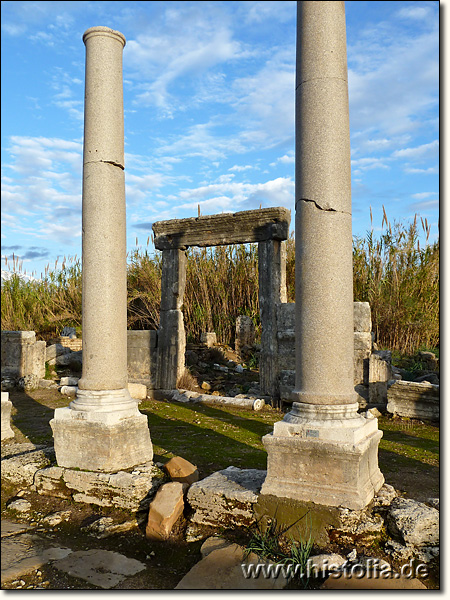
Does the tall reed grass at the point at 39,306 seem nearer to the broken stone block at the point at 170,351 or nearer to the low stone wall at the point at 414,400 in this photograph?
the broken stone block at the point at 170,351

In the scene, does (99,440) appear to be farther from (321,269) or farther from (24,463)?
(321,269)

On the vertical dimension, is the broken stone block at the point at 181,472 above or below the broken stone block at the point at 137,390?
above

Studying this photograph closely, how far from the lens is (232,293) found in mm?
14234

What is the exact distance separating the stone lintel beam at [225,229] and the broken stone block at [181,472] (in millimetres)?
5998

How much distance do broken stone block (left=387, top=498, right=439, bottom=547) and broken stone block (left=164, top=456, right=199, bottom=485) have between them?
1743 mm

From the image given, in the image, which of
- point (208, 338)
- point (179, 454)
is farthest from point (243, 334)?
point (179, 454)

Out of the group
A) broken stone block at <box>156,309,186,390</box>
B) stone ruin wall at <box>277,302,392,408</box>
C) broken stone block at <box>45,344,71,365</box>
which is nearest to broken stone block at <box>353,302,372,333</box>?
stone ruin wall at <box>277,302,392,408</box>

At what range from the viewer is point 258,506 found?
386 cm

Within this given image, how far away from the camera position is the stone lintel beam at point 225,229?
9797 mm

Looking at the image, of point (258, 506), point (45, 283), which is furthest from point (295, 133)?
point (45, 283)

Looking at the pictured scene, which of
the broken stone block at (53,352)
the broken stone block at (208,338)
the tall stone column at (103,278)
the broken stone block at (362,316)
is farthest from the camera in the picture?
the broken stone block at (208,338)

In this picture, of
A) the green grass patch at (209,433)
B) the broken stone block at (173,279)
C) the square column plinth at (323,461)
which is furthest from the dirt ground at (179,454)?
the broken stone block at (173,279)

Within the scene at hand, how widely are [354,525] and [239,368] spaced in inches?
351

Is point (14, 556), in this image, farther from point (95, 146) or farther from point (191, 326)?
point (191, 326)
